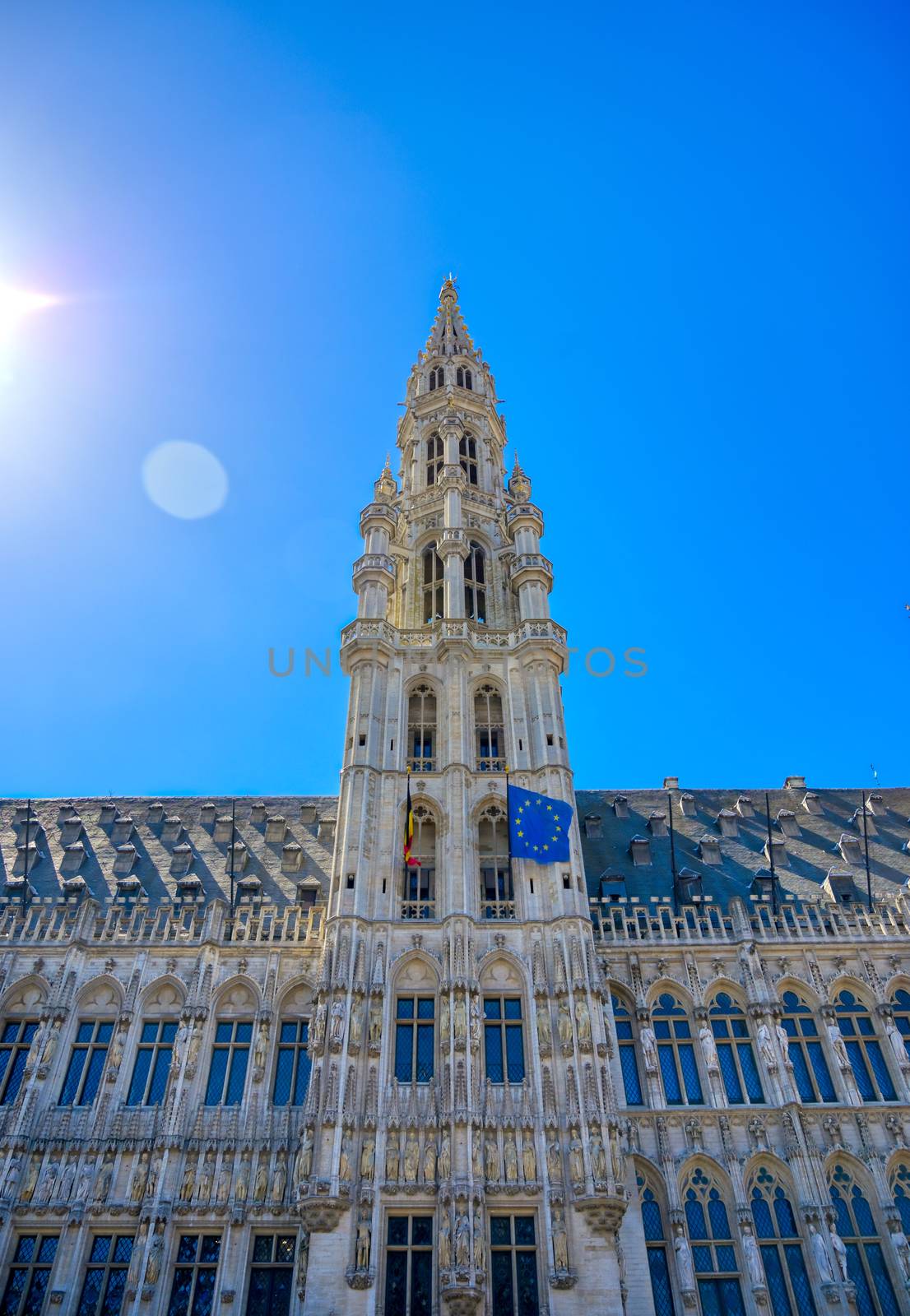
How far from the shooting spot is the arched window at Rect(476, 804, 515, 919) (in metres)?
36.0

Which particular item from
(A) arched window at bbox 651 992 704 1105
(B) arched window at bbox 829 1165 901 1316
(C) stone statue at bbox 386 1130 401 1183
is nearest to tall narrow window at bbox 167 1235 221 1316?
(C) stone statue at bbox 386 1130 401 1183

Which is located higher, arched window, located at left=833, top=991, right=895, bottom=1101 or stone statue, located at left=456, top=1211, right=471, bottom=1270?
arched window, located at left=833, top=991, right=895, bottom=1101

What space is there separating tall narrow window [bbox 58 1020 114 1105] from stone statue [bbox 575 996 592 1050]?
16.9m

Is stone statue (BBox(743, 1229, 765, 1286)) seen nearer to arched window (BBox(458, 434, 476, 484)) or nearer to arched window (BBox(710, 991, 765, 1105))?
arched window (BBox(710, 991, 765, 1105))

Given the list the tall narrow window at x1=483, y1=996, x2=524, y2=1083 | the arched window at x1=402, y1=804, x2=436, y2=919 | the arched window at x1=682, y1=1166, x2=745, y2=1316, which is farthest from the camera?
the arched window at x1=402, y1=804, x2=436, y2=919

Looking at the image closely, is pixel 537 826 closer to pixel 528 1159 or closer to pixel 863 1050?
pixel 528 1159

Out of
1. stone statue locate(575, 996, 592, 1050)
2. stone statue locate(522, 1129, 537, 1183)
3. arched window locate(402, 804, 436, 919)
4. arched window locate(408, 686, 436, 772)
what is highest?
arched window locate(408, 686, 436, 772)

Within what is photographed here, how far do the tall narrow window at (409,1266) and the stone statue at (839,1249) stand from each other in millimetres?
12924

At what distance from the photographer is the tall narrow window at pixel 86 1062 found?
109ft

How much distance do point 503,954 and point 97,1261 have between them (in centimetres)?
1608

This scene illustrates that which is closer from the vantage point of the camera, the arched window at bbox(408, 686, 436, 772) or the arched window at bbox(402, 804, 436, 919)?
the arched window at bbox(402, 804, 436, 919)

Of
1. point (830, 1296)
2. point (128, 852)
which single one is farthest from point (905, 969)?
point (128, 852)

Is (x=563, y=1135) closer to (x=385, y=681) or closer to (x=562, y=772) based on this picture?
(x=562, y=772)

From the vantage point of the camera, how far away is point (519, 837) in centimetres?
3656
